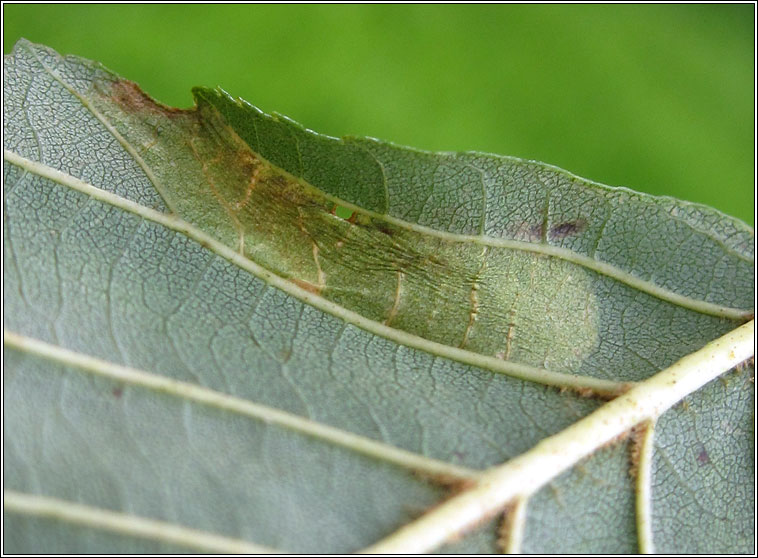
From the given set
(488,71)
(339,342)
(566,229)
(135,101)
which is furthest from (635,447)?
(488,71)

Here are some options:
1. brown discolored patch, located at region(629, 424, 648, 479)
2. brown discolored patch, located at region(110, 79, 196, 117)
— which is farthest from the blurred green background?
brown discolored patch, located at region(629, 424, 648, 479)

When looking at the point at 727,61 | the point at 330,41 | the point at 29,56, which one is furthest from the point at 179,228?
the point at 727,61

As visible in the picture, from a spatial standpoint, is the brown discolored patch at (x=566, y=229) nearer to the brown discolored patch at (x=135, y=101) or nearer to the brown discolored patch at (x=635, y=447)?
the brown discolored patch at (x=635, y=447)

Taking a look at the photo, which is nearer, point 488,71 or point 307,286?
point 307,286

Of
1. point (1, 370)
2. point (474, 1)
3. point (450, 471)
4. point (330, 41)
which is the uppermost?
point (474, 1)

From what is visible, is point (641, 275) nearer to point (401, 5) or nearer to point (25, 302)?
point (25, 302)

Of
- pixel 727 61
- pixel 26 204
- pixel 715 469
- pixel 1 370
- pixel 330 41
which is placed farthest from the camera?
pixel 727 61

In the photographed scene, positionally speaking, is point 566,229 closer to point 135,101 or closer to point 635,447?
point 635,447
